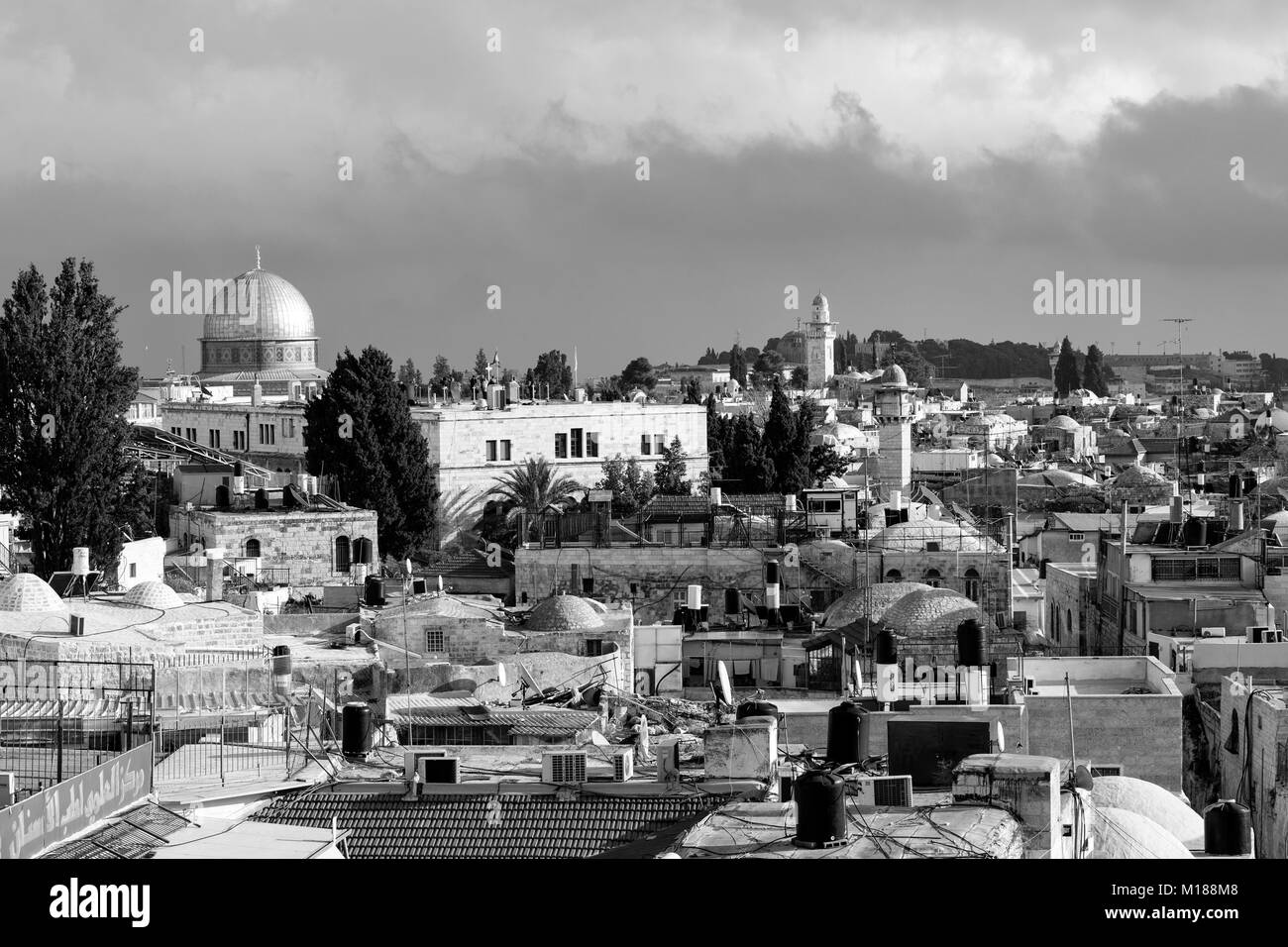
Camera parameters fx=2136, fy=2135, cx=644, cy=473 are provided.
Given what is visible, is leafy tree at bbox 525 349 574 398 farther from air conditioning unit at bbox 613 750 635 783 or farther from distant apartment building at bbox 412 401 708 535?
air conditioning unit at bbox 613 750 635 783

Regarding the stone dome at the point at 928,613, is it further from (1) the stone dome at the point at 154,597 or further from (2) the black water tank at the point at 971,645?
(1) the stone dome at the point at 154,597

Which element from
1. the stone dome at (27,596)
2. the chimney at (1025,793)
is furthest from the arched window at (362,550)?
the chimney at (1025,793)

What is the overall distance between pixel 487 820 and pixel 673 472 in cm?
4285

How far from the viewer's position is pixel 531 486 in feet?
156

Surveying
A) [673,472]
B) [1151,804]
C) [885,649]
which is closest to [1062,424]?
[673,472]

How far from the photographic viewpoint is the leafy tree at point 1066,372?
16388 centimetres

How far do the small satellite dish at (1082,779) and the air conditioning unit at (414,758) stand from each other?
3.78 metres

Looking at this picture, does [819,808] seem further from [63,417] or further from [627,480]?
[627,480]

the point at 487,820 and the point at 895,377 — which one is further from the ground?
the point at 895,377

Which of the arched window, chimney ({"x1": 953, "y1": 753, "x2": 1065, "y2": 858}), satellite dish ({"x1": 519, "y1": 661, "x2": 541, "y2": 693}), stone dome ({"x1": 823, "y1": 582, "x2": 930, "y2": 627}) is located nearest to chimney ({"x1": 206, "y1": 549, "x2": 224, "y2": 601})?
satellite dish ({"x1": 519, "y1": 661, "x2": 541, "y2": 693})

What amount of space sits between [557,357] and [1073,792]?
9334 cm
